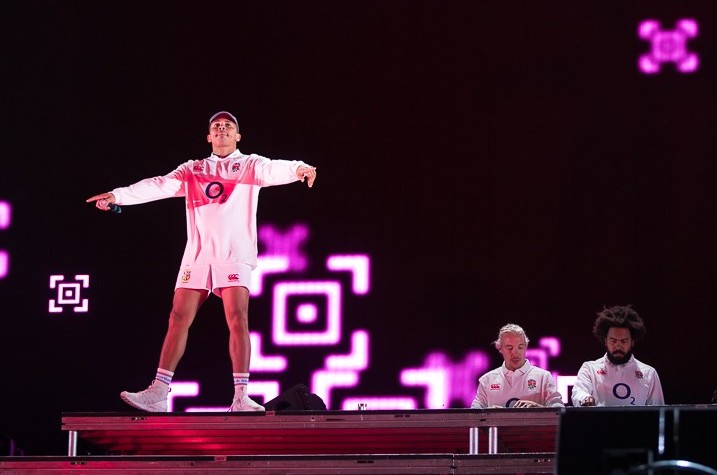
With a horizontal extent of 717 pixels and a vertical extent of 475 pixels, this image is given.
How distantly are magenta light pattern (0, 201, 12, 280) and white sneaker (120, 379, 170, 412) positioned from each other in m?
2.55

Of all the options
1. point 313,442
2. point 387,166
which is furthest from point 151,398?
point 387,166

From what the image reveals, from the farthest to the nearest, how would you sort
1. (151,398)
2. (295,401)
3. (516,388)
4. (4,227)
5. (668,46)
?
(4,227) → (668,46) → (516,388) → (295,401) → (151,398)

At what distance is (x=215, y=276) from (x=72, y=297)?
2.17m

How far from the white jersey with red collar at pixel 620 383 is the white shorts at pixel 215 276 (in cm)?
194

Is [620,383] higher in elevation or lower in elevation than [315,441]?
higher

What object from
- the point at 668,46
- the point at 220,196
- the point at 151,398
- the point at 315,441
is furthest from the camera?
the point at 668,46

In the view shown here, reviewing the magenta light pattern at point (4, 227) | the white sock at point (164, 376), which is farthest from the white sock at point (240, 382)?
the magenta light pattern at point (4, 227)

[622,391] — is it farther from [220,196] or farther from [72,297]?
[72,297]

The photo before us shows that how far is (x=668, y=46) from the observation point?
24.2 ft

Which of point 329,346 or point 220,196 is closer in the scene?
point 220,196

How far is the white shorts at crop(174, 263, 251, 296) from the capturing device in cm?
605

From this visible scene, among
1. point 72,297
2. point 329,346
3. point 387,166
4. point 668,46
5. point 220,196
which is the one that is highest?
point 668,46

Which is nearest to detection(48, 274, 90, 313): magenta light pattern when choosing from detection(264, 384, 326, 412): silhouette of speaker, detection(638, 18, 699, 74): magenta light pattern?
detection(264, 384, 326, 412): silhouette of speaker

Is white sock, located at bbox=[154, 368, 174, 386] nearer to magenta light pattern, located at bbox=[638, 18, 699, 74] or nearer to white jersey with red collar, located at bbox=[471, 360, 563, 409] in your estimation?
white jersey with red collar, located at bbox=[471, 360, 563, 409]
